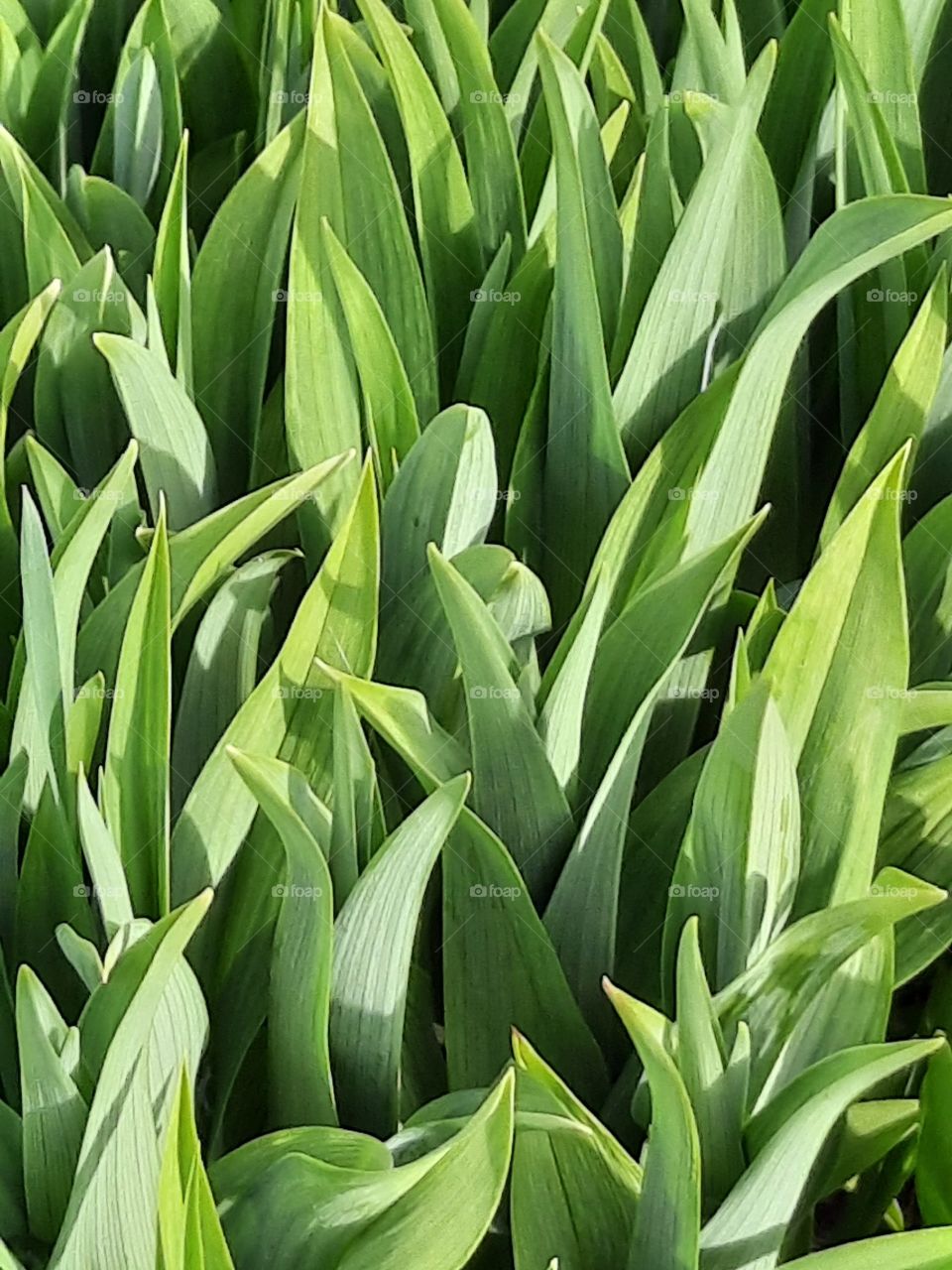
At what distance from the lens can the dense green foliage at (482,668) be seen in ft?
1.62

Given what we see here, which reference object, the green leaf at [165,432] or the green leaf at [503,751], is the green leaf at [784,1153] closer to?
the green leaf at [503,751]

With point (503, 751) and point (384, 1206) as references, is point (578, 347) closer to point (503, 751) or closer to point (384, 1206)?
point (503, 751)

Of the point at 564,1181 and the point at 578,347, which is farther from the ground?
the point at 578,347

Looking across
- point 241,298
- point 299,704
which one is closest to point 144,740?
point 299,704

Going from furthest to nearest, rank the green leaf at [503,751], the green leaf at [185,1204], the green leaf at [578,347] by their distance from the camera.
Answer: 1. the green leaf at [578,347]
2. the green leaf at [503,751]
3. the green leaf at [185,1204]

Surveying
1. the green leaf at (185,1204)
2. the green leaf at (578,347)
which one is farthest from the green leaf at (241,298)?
the green leaf at (185,1204)

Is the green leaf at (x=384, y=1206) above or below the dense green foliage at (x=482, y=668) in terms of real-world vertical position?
below

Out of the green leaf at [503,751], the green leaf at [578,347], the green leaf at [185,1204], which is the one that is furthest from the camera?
the green leaf at [578,347]

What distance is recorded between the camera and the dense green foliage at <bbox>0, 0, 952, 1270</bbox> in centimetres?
49

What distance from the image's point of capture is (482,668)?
0.55m

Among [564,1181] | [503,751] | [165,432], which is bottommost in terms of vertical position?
[564,1181]

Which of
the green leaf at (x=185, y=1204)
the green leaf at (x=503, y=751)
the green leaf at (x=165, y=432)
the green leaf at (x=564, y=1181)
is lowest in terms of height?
the green leaf at (x=564, y=1181)

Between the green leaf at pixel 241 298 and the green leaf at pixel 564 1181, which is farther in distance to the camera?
the green leaf at pixel 241 298

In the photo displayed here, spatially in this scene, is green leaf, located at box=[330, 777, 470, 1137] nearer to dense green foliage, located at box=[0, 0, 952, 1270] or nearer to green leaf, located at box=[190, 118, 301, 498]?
dense green foliage, located at box=[0, 0, 952, 1270]
